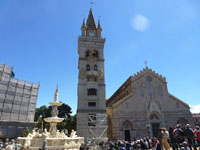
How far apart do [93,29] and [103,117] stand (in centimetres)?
2235

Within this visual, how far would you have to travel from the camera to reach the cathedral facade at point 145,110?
1156 inches

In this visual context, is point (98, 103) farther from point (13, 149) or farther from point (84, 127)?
point (13, 149)

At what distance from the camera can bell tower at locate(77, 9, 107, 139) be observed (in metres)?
28.3

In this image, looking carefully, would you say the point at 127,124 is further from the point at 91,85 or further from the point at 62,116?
the point at 62,116

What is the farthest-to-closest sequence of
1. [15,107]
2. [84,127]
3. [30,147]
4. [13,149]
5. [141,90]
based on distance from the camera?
[141,90] < [15,107] < [84,127] < [13,149] < [30,147]

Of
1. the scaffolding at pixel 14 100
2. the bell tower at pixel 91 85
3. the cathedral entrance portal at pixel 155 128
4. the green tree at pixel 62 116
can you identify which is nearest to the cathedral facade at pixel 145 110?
the cathedral entrance portal at pixel 155 128

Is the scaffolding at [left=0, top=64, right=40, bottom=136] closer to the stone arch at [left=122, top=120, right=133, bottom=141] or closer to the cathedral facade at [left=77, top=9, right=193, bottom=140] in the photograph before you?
the cathedral facade at [left=77, top=9, right=193, bottom=140]

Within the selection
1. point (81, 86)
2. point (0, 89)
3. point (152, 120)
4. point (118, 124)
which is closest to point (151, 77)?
point (152, 120)

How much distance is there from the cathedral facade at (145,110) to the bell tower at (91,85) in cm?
279

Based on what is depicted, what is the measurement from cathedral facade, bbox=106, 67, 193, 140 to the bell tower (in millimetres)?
2791

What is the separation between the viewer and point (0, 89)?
96.2 feet

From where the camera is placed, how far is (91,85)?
31547mm

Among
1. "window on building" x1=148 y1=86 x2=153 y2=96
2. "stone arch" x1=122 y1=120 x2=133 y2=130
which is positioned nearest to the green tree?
"stone arch" x1=122 y1=120 x2=133 y2=130

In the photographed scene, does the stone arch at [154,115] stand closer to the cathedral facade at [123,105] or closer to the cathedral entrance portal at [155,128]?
the cathedral facade at [123,105]
